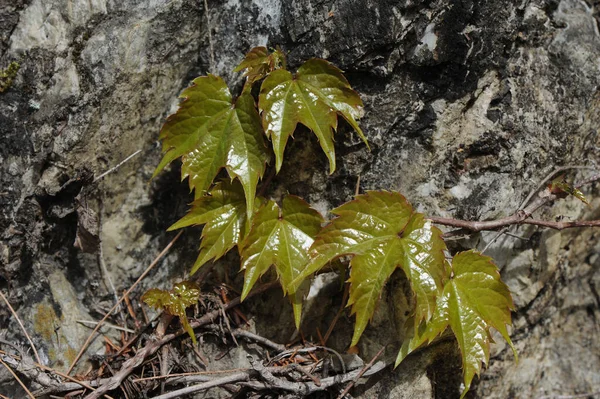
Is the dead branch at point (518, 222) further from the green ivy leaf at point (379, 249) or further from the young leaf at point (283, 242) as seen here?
the young leaf at point (283, 242)

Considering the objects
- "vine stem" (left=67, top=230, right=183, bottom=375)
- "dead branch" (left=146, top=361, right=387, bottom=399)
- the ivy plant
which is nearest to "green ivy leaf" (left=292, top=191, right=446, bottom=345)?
the ivy plant

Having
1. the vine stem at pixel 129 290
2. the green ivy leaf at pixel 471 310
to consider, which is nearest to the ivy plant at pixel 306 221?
the green ivy leaf at pixel 471 310

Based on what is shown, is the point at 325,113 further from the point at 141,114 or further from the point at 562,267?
the point at 562,267

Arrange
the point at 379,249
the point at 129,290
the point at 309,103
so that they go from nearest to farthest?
the point at 379,249
the point at 309,103
the point at 129,290

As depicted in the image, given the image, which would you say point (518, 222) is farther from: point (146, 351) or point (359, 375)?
point (146, 351)

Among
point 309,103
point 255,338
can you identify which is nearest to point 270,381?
point 255,338

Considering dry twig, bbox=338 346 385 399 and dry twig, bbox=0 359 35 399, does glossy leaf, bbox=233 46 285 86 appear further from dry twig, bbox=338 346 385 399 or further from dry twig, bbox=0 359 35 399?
dry twig, bbox=0 359 35 399
